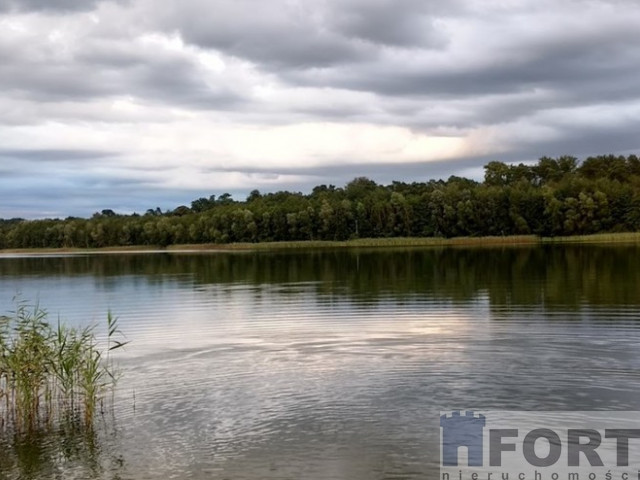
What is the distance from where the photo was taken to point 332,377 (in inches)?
744

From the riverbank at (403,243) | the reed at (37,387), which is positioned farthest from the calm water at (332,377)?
the riverbank at (403,243)

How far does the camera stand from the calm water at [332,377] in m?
13.0

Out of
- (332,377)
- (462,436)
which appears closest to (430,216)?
(332,377)

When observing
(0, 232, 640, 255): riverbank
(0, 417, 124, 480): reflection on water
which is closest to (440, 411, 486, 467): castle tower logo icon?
(0, 417, 124, 480): reflection on water

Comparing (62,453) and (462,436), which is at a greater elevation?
(462,436)

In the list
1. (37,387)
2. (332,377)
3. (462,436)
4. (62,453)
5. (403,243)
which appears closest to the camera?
(462,436)

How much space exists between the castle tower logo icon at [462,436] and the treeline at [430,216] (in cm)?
12310

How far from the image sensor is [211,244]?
536ft

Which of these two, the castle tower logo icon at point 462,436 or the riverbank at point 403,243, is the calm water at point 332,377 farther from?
the riverbank at point 403,243

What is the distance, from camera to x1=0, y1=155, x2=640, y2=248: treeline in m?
131

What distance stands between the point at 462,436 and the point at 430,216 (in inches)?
5269

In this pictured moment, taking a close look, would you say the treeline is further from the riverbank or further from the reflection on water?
the reflection on water

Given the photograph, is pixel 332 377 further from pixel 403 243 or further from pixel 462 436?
pixel 403 243

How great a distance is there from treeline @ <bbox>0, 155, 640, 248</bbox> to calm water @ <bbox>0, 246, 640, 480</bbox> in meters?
97.0
